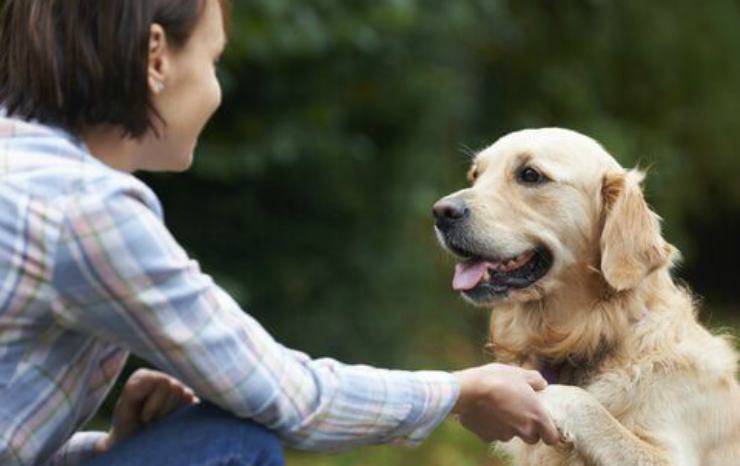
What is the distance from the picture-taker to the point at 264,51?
662 cm

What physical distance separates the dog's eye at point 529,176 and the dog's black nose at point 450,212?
175 millimetres

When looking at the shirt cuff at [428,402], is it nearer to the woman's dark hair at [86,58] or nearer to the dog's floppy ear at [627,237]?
the woman's dark hair at [86,58]

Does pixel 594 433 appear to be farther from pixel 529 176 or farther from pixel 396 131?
pixel 396 131

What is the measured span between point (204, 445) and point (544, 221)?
1.46 m

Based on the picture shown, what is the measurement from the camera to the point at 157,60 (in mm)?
2660

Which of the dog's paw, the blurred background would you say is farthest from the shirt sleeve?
the blurred background

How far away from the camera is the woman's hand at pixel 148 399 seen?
299cm

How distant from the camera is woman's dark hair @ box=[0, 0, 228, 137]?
2568mm

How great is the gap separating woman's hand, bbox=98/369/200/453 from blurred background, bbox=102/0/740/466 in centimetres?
307

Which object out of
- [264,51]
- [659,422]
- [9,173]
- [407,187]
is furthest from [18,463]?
[407,187]

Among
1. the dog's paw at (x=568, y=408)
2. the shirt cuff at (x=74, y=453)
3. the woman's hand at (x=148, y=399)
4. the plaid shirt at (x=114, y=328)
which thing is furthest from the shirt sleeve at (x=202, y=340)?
the dog's paw at (x=568, y=408)

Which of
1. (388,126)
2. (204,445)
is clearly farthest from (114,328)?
(388,126)

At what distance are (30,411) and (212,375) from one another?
1.18 ft

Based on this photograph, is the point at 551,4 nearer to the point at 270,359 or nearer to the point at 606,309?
the point at 606,309
